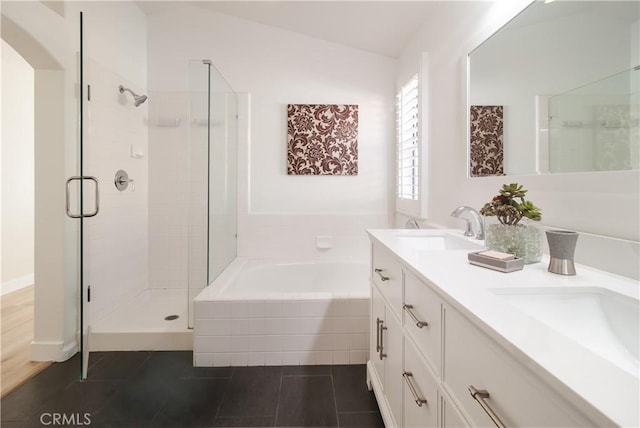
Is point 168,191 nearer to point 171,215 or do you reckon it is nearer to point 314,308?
point 171,215

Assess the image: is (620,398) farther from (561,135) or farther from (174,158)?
(174,158)

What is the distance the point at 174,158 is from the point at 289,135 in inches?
42.6

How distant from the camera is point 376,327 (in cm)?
152

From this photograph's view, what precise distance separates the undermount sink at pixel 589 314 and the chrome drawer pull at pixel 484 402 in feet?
0.64

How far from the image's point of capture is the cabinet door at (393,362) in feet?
3.69

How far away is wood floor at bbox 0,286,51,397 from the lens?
A: 5.83ft

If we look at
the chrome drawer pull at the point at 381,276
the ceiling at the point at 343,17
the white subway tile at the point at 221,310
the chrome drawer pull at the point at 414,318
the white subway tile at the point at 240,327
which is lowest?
the white subway tile at the point at 240,327

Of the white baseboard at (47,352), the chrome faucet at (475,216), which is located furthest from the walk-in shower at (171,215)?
the chrome faucet at (475,216)

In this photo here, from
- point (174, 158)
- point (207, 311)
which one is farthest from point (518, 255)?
point (174, 158)

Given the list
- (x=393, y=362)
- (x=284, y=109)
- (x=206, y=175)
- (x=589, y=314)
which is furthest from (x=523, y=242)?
(x=284, y=109)

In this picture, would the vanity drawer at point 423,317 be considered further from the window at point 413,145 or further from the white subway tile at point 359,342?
the window at point 413,145

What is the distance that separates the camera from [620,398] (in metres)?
0.34

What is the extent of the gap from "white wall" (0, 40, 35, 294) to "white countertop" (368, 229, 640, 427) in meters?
4.28

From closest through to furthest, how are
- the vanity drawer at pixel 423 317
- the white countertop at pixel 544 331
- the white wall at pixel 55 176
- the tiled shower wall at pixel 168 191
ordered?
1. the white countertop at pixel 544 331
2. the vanity drawer at pixel 423 317
3. the white wall at pixel 55 176
4. the tiled shower wall at pixel 168 191
